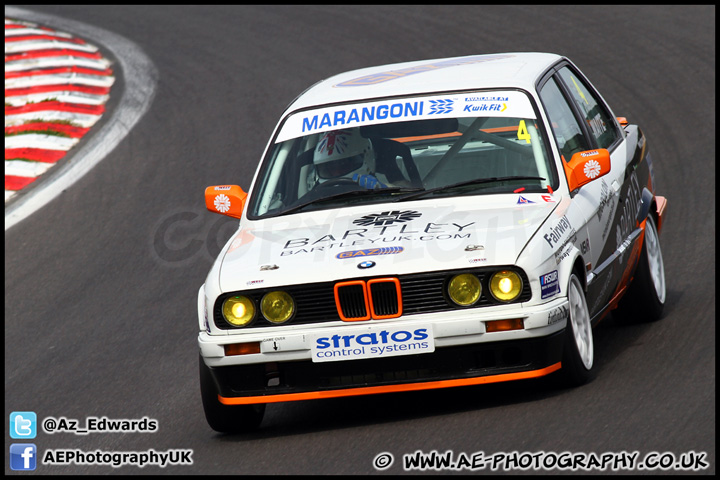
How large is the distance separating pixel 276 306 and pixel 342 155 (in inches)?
53.1

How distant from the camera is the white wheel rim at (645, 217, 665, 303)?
6.99 meters

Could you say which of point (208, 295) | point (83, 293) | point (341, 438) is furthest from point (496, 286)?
point (83, 293)

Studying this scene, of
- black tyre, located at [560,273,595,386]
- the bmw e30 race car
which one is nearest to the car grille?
the bmw e30 race car

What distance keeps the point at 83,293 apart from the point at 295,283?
3.67 metres

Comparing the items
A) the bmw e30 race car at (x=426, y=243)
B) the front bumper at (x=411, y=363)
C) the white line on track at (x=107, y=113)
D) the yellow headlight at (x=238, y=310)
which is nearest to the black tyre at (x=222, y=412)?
the bmw e30 race car at (x=426, y=243)

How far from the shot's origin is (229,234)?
9.72 metres

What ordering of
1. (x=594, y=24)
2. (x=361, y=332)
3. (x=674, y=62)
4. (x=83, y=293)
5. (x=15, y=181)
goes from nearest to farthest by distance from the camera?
(x=361, y=332) < (x=83, y=293) < (x=15, y=181) < (x=674, y=62) < (x=594, y=24)

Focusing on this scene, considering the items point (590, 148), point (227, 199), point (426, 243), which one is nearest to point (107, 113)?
point (227, 199)

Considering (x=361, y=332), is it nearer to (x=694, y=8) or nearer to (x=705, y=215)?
(x=705, y=215)

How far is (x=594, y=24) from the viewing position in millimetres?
16312

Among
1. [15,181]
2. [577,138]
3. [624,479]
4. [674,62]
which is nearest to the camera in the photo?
[624,479]

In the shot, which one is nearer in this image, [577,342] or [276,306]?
[276,306]

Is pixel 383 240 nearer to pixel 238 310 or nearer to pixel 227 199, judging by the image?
pixel 238 310

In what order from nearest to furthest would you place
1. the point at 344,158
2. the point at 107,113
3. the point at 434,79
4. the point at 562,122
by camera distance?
the point at 344,158 < the point at 562,122 < the point at 434,79 < the point at 107,113
